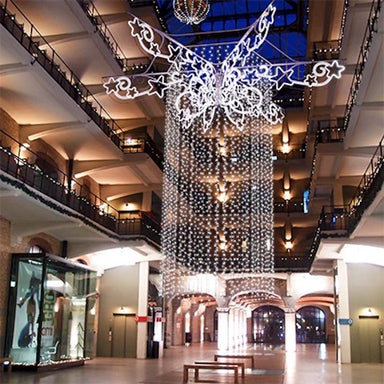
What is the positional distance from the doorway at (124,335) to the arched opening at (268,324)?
26.8 meters

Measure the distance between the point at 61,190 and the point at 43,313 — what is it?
403 centimetres

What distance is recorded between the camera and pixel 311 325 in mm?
48688

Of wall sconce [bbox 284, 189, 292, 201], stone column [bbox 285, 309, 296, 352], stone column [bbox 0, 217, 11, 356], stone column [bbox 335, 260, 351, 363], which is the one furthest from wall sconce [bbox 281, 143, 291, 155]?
stone column [bbox 0, 217, 11, 356]

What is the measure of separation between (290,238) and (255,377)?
2098 centimetres

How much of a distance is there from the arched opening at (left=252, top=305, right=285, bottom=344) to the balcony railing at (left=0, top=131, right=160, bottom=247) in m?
25.3

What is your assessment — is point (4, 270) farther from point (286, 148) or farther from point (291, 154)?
point (286, 148)

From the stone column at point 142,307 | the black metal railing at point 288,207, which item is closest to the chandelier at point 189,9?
the stone column at point 142,307

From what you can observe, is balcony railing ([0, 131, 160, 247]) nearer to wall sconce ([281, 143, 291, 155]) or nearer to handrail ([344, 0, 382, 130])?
handrail ([344, 0, 382, 130])

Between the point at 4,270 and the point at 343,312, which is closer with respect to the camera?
the point at 4,270

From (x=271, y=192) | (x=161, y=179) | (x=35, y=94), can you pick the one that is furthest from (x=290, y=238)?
(x=35, y=94)

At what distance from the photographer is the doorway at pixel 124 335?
23.8 m

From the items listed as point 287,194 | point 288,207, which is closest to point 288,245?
point 288,207

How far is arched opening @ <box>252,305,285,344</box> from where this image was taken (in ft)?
160

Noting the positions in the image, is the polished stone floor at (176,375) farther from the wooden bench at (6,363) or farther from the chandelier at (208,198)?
the chandelier at (208,198)
